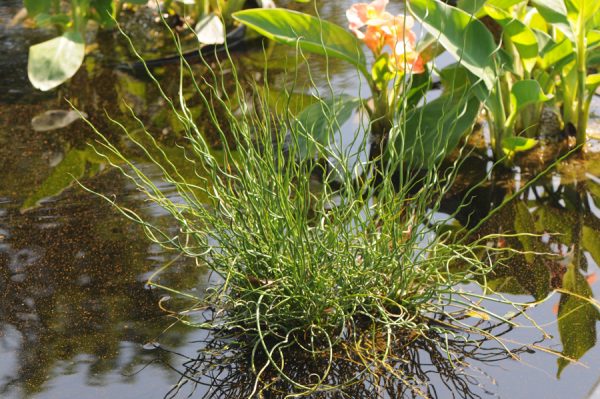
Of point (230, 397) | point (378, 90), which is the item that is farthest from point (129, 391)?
point (378, 90)

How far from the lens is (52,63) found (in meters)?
2.78

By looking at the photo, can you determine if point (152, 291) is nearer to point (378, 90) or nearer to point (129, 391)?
point (129, 391)

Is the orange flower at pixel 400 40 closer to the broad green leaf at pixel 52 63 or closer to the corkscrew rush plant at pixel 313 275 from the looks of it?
the corkscrew rush plant at pixel 313 275

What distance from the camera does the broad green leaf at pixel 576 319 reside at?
1546 mm

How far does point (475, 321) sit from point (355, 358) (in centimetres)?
26

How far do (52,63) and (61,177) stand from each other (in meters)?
0.56

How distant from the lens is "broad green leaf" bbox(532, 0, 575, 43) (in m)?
2.13

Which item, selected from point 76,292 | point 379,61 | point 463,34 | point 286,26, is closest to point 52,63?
point 286,26

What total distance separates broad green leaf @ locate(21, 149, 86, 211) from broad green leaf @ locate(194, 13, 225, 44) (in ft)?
2.36

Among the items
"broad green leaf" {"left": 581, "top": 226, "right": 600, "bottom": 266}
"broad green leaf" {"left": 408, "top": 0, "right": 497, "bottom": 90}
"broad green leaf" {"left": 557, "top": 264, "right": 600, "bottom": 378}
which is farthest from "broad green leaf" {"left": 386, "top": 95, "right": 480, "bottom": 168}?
"broad green leaf" {"left": 557, "top": 264, "right": 600, "bottom": 378}

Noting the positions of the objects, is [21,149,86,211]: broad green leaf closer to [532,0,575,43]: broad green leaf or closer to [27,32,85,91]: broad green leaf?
[27,32,85,91]: broad green leaf

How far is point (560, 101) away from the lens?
2.51 meters

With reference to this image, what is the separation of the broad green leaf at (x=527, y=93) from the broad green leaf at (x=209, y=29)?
1.22m

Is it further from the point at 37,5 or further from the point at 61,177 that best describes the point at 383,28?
the point at 37,5
